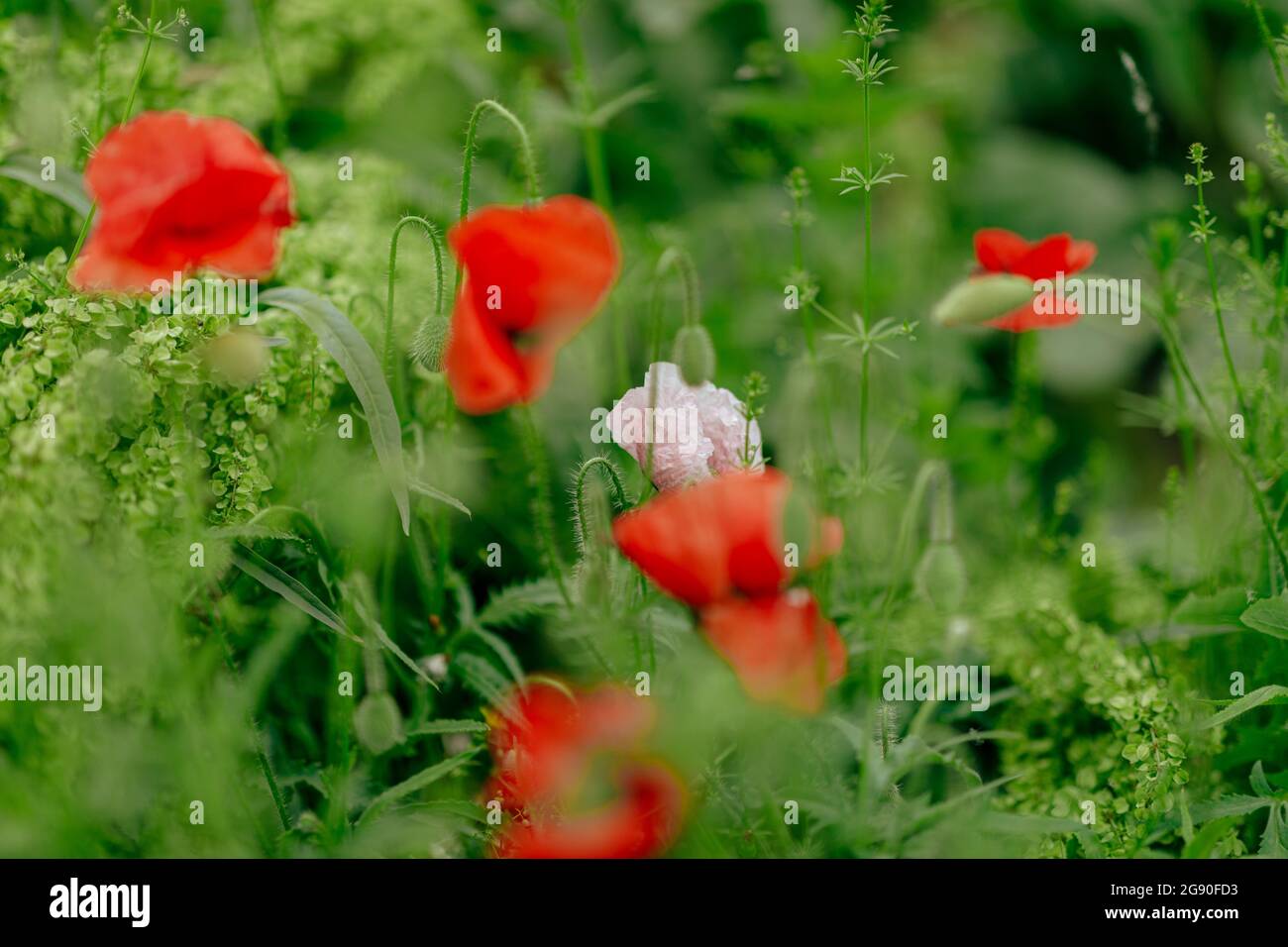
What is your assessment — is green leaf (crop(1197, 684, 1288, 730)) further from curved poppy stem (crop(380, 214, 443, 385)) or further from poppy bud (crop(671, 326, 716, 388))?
curved poppy stem (crop(380, 214, 443, 385))

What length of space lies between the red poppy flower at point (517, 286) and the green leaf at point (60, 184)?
1.34ft

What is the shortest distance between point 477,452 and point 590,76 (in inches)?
30.1

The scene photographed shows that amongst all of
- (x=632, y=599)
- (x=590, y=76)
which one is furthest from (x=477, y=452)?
(x=590, y=76)

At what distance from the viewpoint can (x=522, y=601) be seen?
1.02 metres

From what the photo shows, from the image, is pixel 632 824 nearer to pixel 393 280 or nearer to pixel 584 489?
pixel 584 489

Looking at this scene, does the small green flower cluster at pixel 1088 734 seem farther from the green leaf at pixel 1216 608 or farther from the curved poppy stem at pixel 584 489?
the curved poppy stem at pixel 584 489

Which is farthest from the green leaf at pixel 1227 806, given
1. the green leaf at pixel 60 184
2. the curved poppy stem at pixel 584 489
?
the green leaf at pixel 60 184

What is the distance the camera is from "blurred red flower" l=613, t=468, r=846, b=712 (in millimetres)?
733

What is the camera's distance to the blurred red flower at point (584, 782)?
80 cm

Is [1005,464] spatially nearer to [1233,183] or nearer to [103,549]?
[103,549]

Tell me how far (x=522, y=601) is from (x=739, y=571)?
311mm

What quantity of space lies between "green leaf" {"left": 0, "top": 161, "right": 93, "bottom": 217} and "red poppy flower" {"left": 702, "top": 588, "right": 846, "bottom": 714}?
0.62m

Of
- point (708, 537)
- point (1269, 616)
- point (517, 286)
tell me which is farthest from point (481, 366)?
point (1269, 616)

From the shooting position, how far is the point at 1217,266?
1450 mm
